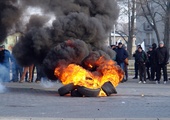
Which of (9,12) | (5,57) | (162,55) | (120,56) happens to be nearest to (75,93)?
(9,12)

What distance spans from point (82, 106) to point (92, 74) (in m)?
2.87

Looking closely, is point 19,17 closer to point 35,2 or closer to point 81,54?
point 35,2

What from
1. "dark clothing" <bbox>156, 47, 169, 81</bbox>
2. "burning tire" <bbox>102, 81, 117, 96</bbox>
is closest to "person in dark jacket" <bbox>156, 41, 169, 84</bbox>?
"dark clothing" <bbox>156, 47, 169, 81</bbox>

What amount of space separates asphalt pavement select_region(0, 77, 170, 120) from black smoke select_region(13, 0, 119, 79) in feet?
4.35

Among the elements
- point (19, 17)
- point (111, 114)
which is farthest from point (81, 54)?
point (111, 114)

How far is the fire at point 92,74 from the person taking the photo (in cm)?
1617

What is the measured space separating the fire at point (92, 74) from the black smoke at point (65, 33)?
375mm

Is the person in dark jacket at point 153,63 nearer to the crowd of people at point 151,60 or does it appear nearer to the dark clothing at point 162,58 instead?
the crowd of people at point 151,60

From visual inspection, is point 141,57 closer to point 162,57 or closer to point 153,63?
point 153,63

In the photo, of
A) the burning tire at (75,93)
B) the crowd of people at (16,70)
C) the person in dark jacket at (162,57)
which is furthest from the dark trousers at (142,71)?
the burning tire at (75,93)

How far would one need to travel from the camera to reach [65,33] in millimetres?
17203

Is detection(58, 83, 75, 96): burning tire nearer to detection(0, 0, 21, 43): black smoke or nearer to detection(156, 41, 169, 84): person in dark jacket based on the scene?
detection(0, 0, 21, 43): black smoke

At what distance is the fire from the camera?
1617 centimetres

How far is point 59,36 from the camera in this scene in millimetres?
17234
